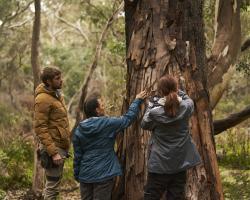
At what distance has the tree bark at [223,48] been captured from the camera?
699 centimetres

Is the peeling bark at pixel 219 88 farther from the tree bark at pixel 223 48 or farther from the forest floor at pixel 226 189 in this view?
the forest floor at pixel 226 189

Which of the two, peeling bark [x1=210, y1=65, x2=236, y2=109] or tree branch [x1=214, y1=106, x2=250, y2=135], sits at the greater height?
peeling bark [x1=210, y1=65, x2=236, y2=109]

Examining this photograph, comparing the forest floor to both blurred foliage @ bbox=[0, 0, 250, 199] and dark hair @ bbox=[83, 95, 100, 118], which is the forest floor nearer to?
blurred foliage @ bbox=[0, 0, 250, 199]

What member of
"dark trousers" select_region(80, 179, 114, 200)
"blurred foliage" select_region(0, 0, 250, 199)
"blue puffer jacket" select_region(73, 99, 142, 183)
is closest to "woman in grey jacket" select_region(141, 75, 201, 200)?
"blue puffer jacket" select_region(73, 99, 142, 183)

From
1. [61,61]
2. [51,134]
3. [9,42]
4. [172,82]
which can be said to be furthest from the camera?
[61,61]

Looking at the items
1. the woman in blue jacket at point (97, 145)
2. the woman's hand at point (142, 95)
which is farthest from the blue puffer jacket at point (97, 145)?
Answer: the woman's hand at point (142, 95)

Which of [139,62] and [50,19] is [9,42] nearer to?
[50,19]

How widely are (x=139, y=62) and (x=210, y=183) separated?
1469 millimetres

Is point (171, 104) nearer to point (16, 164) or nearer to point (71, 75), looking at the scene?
point (16, 164)

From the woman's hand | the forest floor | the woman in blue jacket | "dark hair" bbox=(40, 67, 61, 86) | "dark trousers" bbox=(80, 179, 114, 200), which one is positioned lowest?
the forest floor

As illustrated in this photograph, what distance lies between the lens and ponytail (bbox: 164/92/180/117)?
4078 millimetres

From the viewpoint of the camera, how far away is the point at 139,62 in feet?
16.0

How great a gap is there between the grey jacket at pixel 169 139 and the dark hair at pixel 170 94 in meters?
0.06

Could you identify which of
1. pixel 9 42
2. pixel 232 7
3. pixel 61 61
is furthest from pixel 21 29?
pixel 232 7
